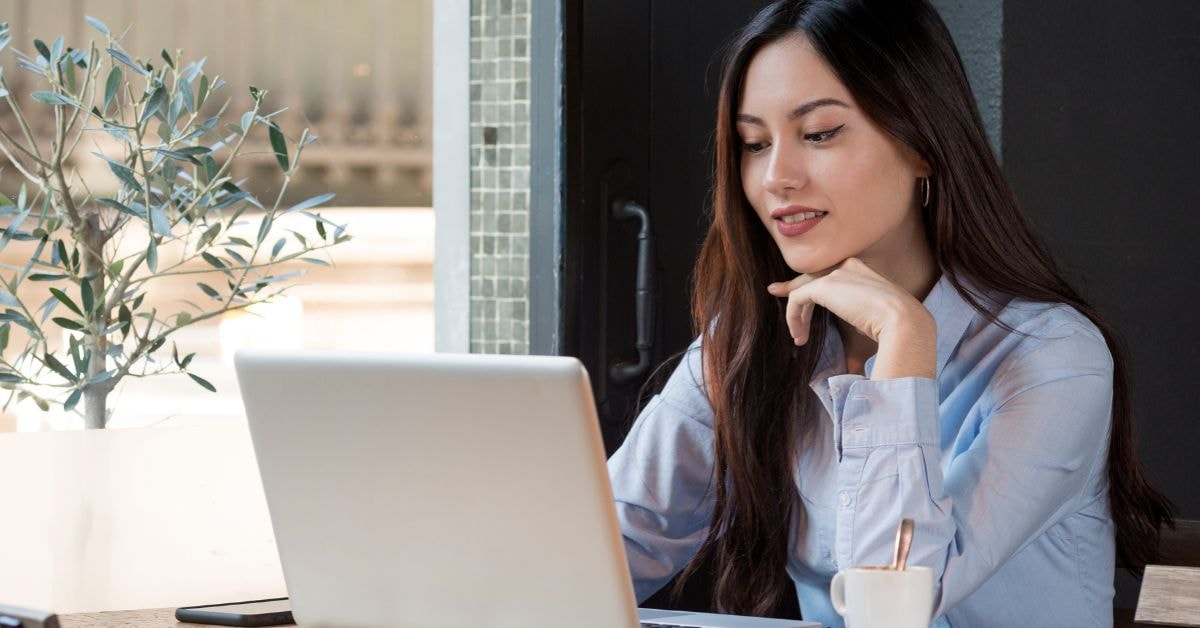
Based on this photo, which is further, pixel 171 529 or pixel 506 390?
pixel 171 529

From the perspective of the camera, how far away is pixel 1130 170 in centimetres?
277

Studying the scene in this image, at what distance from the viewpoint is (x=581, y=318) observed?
8.73 feet

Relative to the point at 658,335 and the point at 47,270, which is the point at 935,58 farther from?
the point at 47,270

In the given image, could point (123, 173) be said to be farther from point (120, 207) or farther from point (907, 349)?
point (907, 349)

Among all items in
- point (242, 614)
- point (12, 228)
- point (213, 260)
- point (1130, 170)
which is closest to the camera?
point (242, 614)

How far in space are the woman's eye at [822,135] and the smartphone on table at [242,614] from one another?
91 centimetres

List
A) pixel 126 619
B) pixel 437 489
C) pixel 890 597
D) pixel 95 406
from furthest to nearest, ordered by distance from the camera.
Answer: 1. pixel 95 406
2. pixel 126 619
3. pixel 437 489
4. pixel 890 597

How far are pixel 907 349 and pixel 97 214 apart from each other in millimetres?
1127

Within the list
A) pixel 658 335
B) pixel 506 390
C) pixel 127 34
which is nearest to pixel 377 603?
pixel 506 390

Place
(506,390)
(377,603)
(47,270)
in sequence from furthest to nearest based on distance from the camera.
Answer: (47,270) < (377,603) < (506,390)

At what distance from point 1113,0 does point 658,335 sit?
43.0 inches

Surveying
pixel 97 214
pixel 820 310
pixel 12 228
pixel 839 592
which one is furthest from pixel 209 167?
pixel 839 592

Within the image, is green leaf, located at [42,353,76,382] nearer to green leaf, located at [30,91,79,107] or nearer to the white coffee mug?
green leaf, located at [30,91,79,107]

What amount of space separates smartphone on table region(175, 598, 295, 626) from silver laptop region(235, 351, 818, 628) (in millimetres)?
217
